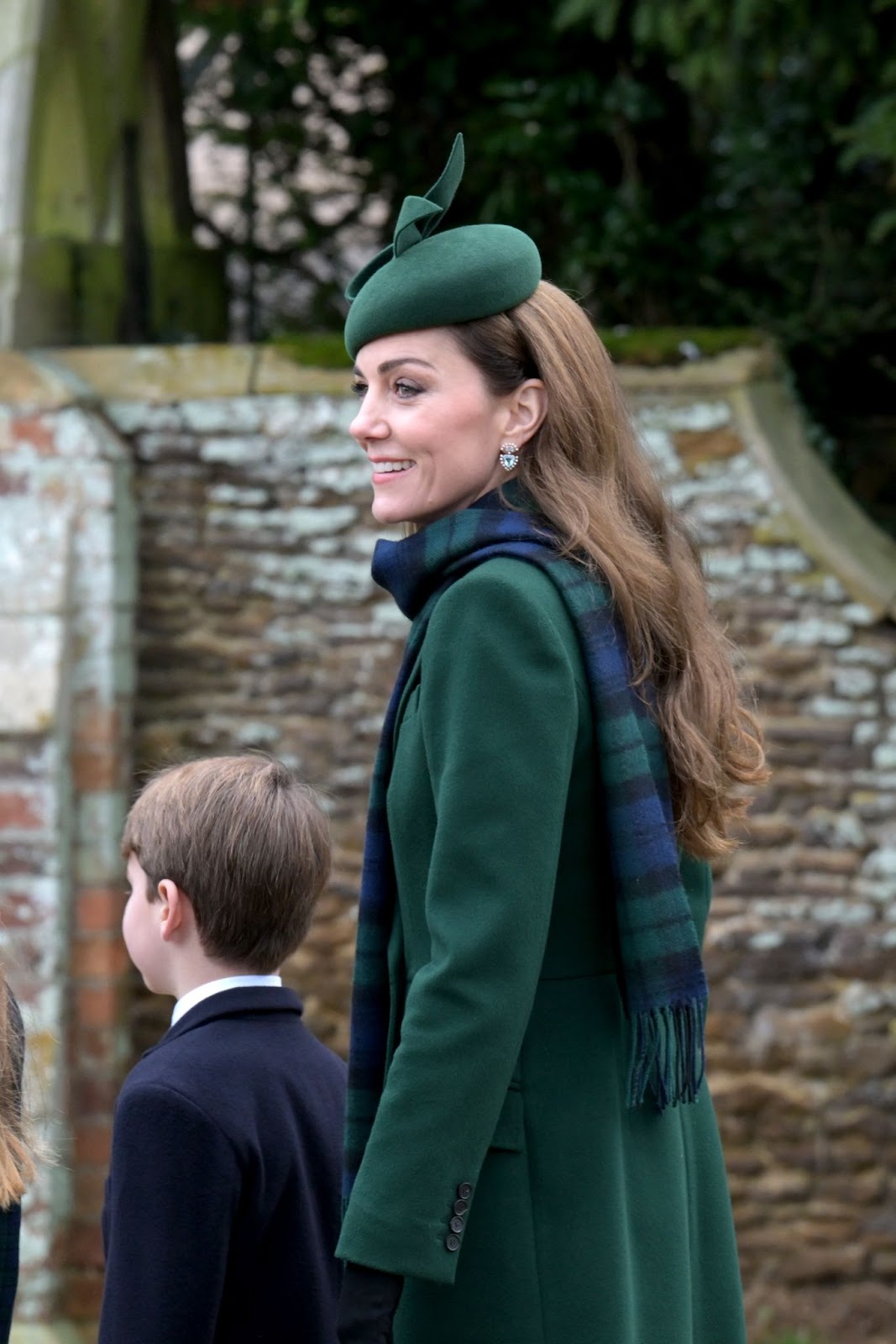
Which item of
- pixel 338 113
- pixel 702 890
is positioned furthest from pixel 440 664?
pixel 338 113

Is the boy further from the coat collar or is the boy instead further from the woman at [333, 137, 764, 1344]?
the woman at [333, 137, 764, 1344]

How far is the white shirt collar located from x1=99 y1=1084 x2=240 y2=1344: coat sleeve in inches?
7.4

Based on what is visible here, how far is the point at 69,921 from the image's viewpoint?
15.4 ft

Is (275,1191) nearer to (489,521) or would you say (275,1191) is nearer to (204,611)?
(489,521)

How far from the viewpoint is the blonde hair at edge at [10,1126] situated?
5.86 feet

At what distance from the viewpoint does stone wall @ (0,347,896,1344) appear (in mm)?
4539

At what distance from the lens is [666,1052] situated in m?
1.68

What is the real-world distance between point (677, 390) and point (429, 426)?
119 inches

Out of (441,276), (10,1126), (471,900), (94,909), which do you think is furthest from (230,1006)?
(94,909)

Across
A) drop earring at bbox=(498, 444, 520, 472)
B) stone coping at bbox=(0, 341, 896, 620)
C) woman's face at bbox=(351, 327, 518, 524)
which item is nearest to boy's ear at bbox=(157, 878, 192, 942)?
woman's face at bbox=(351, 327, 518, 524)

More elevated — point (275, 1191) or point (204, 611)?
point (204, 611)

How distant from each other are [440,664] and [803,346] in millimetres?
4675

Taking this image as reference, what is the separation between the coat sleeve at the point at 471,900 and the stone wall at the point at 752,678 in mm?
3011

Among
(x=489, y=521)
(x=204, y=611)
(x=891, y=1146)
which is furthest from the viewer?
(x=204, y=611)
